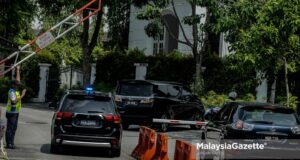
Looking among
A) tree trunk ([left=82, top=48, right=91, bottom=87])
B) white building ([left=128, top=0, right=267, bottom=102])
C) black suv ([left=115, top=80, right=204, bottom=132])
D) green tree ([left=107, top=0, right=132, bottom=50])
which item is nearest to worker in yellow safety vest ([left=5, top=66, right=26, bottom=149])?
black suv ([left=115, top=80, right=204, bottom=132])

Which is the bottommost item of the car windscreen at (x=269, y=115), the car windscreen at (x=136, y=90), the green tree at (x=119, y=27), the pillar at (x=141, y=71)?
the car windscreen at (x=269, y=115)

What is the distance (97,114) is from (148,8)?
54.2 ft

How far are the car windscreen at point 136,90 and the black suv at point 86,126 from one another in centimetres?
828

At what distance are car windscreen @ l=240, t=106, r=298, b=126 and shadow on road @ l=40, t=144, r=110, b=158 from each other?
4500mm

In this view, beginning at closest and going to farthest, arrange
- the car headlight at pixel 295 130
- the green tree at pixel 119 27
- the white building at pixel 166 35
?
the car headlight at pixel 295 130, the white building at pixel 166 35, the green tree at pixel 119 27

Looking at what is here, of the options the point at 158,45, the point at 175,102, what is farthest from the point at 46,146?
the point at 158,45

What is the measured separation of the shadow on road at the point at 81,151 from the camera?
16562 millimetres

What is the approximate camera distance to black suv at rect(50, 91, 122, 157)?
15727 mm

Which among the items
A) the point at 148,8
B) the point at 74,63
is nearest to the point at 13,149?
the point at 148,8

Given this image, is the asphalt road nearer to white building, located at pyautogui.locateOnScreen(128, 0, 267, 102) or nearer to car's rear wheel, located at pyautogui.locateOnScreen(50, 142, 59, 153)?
car's rear wheel, located at pyautogui.locateOnScreen(50, 142, 59, 153)

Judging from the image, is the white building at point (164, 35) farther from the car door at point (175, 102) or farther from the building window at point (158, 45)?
the car door at point (175, 102)

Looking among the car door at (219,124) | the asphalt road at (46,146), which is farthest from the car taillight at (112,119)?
the car door at (219,124)

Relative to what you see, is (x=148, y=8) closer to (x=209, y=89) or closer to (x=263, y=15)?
(x=209, y=89)

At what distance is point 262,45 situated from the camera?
2000 cm
